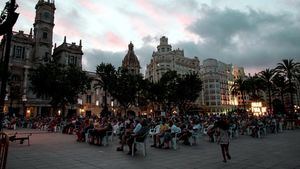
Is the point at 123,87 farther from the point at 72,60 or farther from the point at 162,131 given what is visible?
the point at 162,131

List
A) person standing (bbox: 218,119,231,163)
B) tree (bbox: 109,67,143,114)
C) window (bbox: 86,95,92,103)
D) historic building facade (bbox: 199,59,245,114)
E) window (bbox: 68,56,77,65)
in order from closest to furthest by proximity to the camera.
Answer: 1. person standing (bbox: 218,119,231,163)
2. tree (bbox: 109,67,143,114)
3. window (bbox: 68,56,77,65)
4. window (bbox: 86,95,92,103)
5. historic building facade (bbox: 199,59,245,114)

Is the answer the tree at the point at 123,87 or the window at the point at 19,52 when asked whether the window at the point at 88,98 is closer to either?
the window at the point at 19,52

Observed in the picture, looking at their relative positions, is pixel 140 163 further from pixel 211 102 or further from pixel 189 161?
pixel 211 102

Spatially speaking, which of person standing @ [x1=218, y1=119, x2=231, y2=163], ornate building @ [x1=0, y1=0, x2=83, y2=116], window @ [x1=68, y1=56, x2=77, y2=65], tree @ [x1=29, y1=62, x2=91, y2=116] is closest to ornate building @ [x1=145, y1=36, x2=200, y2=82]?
window @ [x1=68, y1=56, x2=77, y2=65]

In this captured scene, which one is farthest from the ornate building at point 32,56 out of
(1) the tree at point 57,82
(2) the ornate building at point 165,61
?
(2) the ornate building at point 165,61

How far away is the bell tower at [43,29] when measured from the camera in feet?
174

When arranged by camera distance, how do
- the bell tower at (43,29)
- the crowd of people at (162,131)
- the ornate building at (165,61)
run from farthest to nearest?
the ornate building at (165,61) → the bell tower at (43,29) → the crowd of people at (162,131)

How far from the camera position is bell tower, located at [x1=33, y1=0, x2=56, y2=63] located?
53.0 metres

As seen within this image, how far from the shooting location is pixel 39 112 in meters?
49.4

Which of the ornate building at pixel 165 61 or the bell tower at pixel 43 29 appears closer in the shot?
the bell tower at pixel 43 29

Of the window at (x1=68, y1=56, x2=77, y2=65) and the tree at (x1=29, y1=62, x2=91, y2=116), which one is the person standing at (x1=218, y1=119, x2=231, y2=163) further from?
the window at (x1=68, y1=56, x2=77, y2=65)

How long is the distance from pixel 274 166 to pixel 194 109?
2937 inches

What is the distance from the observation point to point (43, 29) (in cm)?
5344

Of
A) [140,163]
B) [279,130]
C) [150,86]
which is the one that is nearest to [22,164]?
[140,163]
